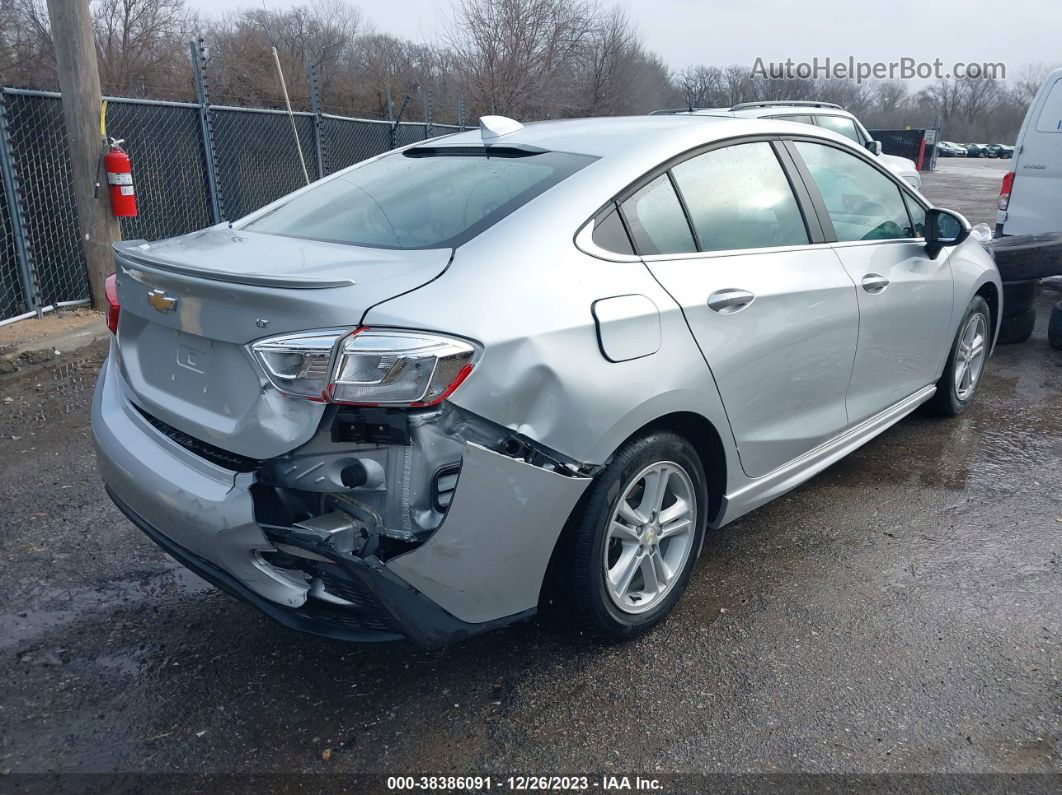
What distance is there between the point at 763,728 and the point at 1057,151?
727 cm

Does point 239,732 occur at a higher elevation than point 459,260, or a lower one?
lower

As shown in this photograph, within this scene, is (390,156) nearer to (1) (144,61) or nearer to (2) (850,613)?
(2) (850,613)

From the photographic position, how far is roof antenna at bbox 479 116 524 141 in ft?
10.9

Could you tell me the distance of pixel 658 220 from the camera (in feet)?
9.48

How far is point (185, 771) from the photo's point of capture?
2312 millimetres

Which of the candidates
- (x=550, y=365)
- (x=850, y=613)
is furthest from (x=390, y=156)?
(x=850, y=613)

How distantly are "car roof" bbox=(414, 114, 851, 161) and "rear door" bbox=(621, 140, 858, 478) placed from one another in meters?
0.07

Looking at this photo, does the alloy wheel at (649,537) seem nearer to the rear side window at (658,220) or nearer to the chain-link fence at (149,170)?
the rear side window at (658,220)

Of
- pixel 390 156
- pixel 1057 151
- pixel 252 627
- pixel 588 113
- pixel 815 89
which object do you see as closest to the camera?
pixel 252 627

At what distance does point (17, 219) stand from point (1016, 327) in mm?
8053

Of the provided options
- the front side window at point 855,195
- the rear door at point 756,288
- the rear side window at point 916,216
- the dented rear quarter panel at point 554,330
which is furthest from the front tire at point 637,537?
the rear side window at point 916,216

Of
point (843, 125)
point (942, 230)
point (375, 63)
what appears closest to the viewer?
point (942, 230)

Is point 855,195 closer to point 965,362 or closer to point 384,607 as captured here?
point 965,362

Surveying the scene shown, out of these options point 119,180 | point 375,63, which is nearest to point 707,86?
point 375,63
